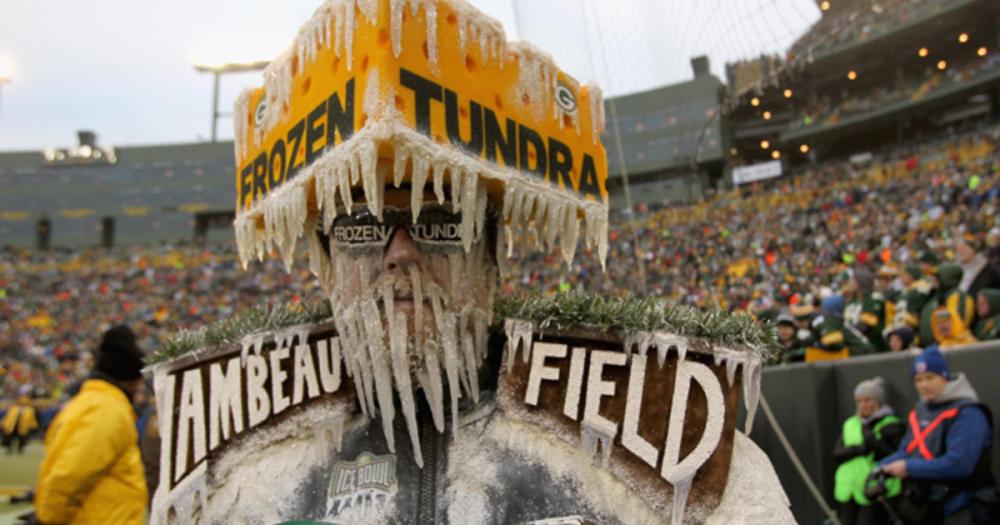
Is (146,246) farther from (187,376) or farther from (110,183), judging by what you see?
(187,376)

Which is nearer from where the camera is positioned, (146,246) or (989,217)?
(989,217)

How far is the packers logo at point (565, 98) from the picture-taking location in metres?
2.92

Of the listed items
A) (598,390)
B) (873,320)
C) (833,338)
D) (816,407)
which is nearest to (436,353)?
(598,390)

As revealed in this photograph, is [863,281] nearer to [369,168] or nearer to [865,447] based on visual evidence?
[865,447]

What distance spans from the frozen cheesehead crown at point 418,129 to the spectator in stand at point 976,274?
438cm

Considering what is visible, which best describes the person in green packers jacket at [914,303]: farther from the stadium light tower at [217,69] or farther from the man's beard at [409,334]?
the stadium light tower at [217,69]

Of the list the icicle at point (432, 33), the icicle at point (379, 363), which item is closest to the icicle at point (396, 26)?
the icicle at point (432, 33)

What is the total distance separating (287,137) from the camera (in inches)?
109

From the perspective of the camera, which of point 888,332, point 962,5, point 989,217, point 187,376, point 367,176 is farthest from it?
point 962,5

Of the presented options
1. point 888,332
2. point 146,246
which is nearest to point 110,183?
point 146,246

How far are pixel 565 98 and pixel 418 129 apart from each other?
2.70 ft

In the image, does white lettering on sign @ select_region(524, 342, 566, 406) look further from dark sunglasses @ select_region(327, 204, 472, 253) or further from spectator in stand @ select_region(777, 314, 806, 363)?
spectator in stand @ select_region(777, 314, 806, 363)

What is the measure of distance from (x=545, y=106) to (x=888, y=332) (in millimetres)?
4473

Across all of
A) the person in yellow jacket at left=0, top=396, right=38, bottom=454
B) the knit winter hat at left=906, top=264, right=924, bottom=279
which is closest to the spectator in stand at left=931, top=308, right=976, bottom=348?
the knit winter hat at left=906, top=264, right=924, bottom=279
